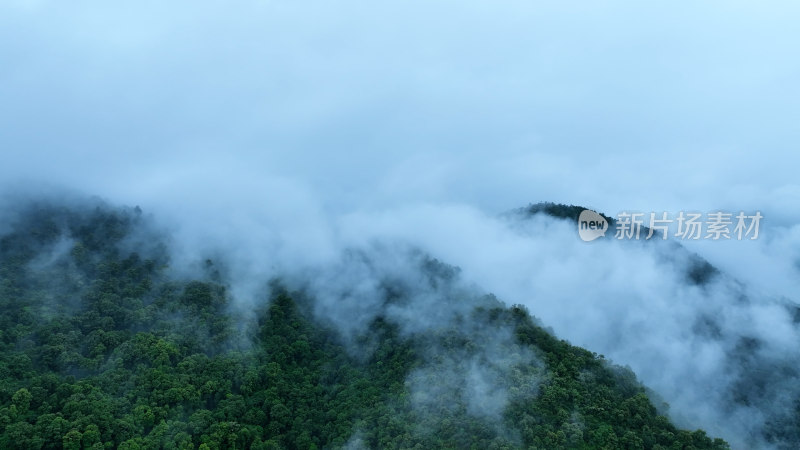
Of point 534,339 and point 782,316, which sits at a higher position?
point 782,316

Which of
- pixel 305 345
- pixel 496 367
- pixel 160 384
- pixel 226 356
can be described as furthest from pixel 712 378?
pixel 160 384

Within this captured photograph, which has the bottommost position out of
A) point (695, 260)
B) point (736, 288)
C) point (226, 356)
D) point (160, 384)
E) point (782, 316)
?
point (160, 384)

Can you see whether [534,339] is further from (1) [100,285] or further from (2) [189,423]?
(1) [100,285]

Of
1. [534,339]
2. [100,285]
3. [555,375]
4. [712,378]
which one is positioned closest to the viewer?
[555,375]

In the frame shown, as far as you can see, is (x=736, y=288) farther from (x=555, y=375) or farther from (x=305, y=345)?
(x=305, y=345)

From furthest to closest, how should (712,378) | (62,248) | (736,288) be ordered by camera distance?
(736,288) → (712,378) → (62,248)

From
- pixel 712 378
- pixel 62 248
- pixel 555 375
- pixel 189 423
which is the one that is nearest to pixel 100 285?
pixel 62 248

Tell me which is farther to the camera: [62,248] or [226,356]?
[62,248]
